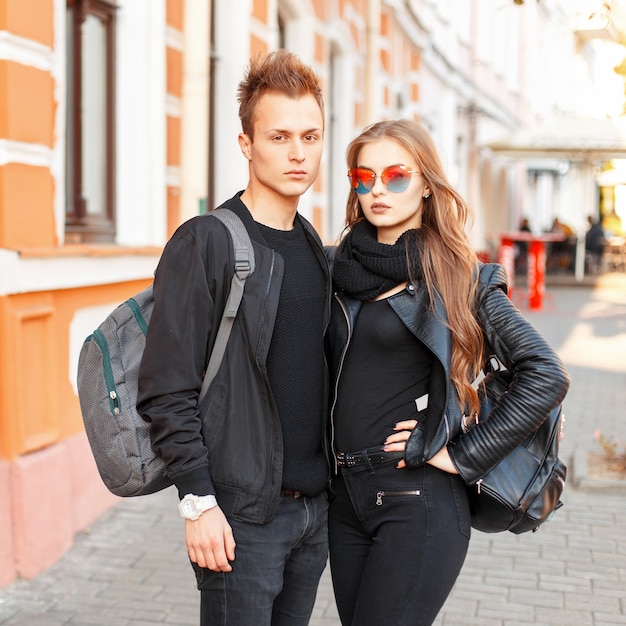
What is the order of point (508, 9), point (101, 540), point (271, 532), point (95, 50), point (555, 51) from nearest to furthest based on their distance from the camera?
1. point (271, 532)
2. point (101, 540)
3. point (95, 50)
4. point (508, 9)
5. point (555, 51)

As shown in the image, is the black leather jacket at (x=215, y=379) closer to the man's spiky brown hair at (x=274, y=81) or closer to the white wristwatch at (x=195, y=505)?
the white wristwatch at (x=195, y=505)

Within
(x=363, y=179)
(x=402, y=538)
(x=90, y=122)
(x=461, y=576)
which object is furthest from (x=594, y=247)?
(x=402, y=538)

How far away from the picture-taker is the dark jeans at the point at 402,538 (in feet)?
8.35

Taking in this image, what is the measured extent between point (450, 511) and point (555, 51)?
120 ft

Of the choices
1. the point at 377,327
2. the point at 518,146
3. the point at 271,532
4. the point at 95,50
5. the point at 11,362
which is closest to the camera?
the point at 271,532

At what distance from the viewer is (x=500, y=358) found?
2637 mm

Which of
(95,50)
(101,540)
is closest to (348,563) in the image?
(101,540)

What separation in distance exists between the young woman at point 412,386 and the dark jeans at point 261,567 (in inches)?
5.7

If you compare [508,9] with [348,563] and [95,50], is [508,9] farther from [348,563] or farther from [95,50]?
[348,563]

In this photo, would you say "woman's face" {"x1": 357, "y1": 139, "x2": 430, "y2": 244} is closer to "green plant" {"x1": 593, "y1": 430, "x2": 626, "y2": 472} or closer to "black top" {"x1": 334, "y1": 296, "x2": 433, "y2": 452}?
"black top" {"x1": 334, "y1": 296, "x2": 433, "y2": 452}

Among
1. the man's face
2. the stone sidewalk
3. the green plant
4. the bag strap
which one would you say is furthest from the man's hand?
the green plant

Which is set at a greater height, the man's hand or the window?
the window

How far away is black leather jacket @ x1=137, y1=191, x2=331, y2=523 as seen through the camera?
2309 mm

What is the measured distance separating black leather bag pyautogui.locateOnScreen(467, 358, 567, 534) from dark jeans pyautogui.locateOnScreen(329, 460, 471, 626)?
8cm
